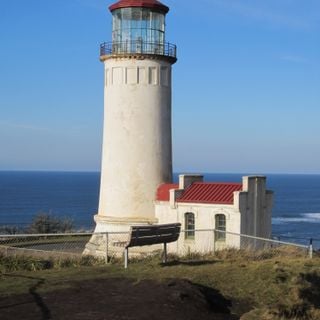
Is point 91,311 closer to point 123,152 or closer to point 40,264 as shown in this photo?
point 40,264

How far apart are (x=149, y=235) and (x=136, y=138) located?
10124mm

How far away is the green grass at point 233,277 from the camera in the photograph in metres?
9.47

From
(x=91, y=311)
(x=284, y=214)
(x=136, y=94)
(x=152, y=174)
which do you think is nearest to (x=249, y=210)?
(x=152, y=174)

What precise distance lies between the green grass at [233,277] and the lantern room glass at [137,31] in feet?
38.0

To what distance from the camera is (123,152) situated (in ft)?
74.7

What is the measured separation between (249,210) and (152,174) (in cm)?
396

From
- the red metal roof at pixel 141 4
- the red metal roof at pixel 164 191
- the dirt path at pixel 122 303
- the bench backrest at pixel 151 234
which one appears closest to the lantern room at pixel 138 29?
the red metal roof at pixel 141 4

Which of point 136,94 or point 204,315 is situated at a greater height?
point 136,94

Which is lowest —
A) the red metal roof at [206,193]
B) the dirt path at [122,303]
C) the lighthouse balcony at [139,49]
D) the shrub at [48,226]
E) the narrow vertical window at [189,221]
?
the shrub at [48,226]

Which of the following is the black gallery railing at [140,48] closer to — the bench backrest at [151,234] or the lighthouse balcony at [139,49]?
the lighthouse balcony at [139,49]

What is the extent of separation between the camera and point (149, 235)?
42.1 ft

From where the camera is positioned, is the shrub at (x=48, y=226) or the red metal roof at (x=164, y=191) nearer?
the red metal roof at (x=164, y=191)

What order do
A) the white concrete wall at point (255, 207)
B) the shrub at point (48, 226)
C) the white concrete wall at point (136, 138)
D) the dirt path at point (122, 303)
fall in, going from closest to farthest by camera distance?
the dirt path at point (122, 303) → the white concrete wall at point (255, 207) → the white concrete wall at point (136, 138) → the shrub at point (48, 226)

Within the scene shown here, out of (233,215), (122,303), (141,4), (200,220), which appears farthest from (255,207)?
(122,303)
